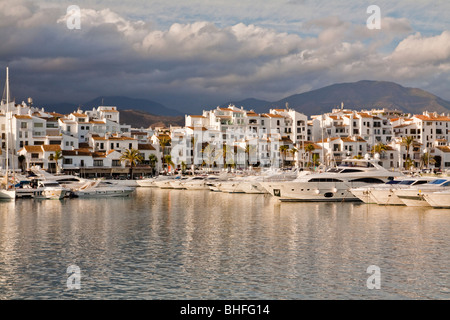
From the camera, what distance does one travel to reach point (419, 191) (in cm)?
4562

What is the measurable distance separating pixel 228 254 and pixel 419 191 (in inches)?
1010

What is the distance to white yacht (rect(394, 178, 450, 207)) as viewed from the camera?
45.7 meters

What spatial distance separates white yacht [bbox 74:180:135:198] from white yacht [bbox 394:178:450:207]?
107 feet

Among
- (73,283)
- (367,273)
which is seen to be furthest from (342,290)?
(73,283)

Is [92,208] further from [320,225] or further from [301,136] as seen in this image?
[301,136]

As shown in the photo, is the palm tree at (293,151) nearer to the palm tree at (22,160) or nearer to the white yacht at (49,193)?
the palm tree at (22,160)

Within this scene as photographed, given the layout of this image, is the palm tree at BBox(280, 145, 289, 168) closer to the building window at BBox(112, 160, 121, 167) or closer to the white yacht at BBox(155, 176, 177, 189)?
the building window at BBox(112, 160, 121, 167)

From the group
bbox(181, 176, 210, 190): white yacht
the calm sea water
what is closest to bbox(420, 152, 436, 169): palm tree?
bbox(181, 176, 210, 190): white yacht

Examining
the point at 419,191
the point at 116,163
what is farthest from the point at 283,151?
the point at 419,191

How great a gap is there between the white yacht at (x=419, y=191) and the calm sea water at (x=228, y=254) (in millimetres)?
1987

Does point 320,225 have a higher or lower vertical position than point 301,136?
lower

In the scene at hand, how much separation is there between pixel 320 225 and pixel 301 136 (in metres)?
104

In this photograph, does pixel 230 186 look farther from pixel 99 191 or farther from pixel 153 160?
pixel 153 160

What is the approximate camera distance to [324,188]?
52.4 metres
